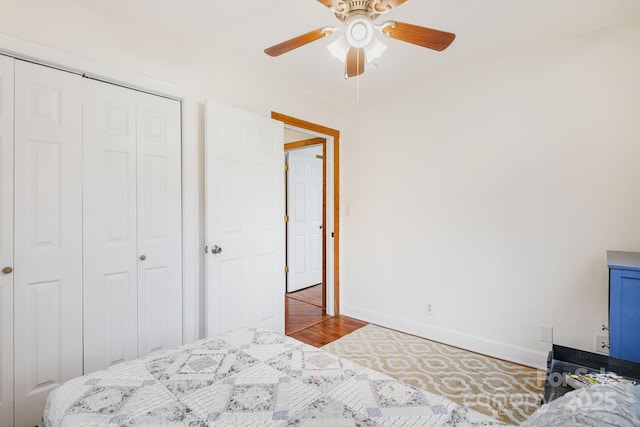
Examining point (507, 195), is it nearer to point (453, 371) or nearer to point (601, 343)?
point (601, 343)

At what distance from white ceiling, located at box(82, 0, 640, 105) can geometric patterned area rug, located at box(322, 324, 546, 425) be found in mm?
2440

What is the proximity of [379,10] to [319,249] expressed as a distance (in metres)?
4.00

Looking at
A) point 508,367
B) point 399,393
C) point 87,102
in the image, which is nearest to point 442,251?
point 508,367

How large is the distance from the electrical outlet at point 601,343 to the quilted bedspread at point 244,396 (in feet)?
5.96

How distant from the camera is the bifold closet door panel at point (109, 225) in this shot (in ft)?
6.17

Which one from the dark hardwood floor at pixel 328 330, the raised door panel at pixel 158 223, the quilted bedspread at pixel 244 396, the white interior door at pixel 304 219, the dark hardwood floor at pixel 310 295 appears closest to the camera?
the quilted bedspread at pixel 244 396

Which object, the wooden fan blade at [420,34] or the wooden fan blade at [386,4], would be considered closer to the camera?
the wooden fan blade at [386,4]

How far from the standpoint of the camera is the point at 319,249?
16.8 feet

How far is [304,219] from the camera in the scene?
4.84 metres

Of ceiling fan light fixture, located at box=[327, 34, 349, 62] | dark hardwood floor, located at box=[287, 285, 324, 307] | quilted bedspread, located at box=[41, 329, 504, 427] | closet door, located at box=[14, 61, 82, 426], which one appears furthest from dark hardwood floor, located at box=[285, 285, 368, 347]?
ceiling fan light fixture, located at box=[327, 34, 349, 62]

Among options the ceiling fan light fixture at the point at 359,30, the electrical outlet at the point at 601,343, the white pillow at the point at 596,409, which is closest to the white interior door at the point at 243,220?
the ceiling fan light fixture at the point at 359,30

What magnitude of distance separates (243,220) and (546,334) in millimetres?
2548

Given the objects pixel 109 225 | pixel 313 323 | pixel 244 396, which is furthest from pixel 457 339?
pixel 109 225

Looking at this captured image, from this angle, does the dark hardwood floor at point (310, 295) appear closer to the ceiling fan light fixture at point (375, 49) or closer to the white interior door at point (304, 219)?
the white interior door at point (304, 219)
